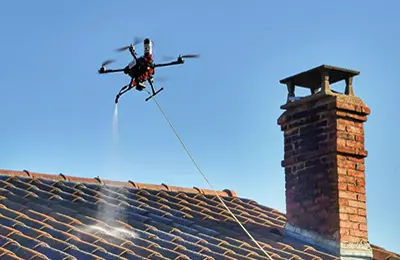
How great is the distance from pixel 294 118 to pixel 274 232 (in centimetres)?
152

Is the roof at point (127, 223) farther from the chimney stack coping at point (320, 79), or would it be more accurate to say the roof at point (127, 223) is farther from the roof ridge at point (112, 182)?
the chimney stack coping at point (320, 79)

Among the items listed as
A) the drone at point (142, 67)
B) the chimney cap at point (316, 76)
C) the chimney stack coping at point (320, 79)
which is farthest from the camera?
the chimney cap at point (316, 76)

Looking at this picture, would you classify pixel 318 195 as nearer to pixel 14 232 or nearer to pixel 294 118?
pixel 294 118

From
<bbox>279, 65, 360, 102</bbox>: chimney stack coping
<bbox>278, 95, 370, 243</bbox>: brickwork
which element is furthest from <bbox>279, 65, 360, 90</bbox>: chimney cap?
<bbox>278, 95, 370, 243</bbox>: brickwork

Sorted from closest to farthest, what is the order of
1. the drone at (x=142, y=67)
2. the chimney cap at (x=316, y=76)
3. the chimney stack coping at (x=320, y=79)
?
1. the drone at (x=142, y=67)
2. the chimney stack coping at (x=320, y=79)
3. the chimney cap at (x=316, y=76)

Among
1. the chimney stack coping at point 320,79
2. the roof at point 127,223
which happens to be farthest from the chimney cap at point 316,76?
the roof at point 127,223

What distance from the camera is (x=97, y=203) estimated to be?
416 inches

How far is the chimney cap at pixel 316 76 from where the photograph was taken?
11.2m

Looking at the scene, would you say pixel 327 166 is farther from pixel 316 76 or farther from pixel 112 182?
pixel 112 182

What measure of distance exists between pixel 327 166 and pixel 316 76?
1.29m

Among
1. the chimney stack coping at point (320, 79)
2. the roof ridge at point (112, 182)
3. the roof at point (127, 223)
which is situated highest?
the chimney stack coping at point (320, 79)

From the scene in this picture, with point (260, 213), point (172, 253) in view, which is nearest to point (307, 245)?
point (260, 213)

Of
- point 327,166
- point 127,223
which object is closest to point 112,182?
point 127,223

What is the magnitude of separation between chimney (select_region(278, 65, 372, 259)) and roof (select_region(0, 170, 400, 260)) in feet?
1.02
